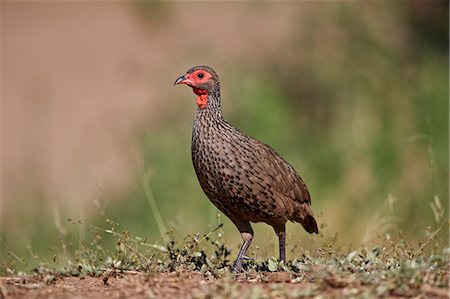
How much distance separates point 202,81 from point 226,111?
501 centimetres

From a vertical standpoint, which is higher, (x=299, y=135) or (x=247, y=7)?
(x=247, y=7)

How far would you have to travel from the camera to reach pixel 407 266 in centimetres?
525

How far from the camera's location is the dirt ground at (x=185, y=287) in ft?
16.9

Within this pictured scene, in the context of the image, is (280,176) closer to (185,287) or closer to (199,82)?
(199,82)

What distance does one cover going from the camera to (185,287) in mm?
5441

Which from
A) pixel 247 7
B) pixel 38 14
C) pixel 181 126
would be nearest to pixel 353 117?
pixel 181 126

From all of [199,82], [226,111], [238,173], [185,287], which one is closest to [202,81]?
[199,82]

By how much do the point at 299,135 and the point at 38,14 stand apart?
807cm

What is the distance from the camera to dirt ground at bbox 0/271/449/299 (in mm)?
5141

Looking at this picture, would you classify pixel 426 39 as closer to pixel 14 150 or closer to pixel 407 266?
pixel 14 150

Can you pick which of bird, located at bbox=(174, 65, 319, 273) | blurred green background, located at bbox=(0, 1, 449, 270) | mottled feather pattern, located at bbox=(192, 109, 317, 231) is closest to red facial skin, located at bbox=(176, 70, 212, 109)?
bird, located at bbox=(174, 65, 319, 273)

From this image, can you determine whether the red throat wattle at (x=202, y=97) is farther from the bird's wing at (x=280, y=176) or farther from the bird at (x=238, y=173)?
the bird's wing at (x=280, y=176)

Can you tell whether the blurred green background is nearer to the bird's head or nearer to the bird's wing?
the bird's wing

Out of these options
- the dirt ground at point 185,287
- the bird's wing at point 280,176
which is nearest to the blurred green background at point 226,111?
the bird's wing at point 280,176
